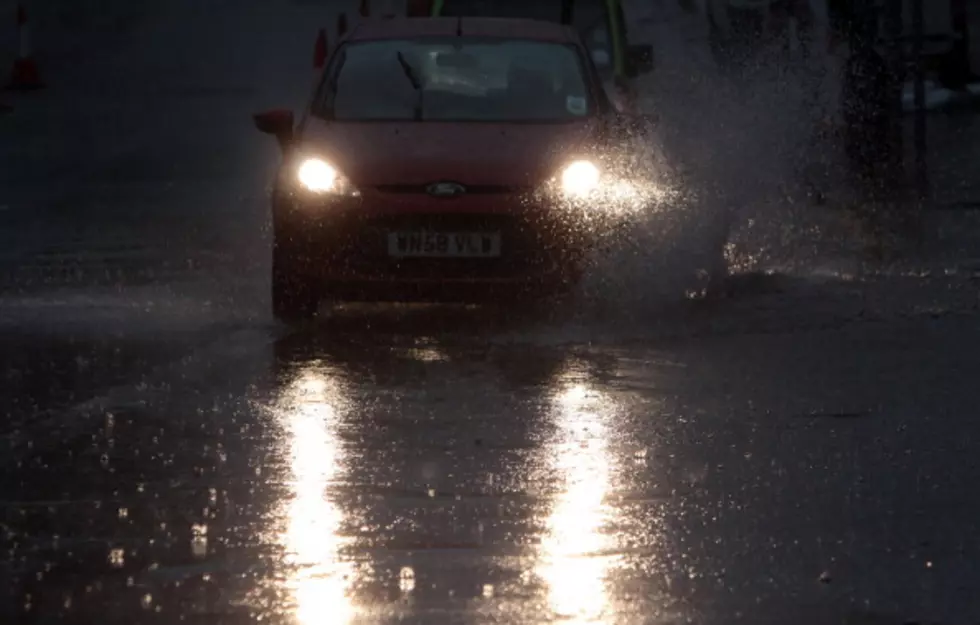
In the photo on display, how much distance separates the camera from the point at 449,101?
1230 cm

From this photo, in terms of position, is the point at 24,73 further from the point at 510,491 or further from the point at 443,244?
the point at 510,491

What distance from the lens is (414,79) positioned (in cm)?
1244

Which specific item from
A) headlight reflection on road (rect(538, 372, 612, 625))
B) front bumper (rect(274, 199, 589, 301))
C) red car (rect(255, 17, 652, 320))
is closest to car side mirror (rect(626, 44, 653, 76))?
red car (rect(255, 17, 652, 320))

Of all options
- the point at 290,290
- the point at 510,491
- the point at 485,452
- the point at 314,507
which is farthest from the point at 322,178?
the point at 314,507

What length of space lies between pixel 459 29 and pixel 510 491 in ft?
20.3

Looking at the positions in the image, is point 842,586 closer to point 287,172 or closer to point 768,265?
point 287,172

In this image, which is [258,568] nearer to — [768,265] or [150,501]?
[150,501]

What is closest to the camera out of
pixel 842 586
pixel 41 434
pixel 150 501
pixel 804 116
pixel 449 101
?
pixel 842 586

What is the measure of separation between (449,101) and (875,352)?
9.83 ft

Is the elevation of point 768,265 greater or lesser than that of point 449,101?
lesser

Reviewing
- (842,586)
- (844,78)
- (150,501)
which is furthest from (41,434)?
(844,78)

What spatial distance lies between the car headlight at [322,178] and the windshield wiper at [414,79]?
867mm

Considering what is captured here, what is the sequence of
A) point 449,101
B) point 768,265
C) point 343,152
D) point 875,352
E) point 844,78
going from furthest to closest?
1. point 844,78
2. point 768,265
3. point 449,101
4. point 343,152
5. point 875,352

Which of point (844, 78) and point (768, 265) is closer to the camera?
point (768, 265)
